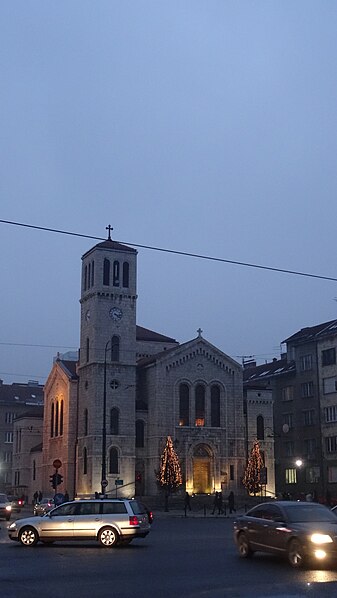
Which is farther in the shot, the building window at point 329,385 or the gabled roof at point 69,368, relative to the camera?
the gabled roof at point 69,368

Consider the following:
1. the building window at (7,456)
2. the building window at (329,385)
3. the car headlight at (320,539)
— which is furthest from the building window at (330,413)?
the car headlight at (320,539)

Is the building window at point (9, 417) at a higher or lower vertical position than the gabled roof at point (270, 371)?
lower

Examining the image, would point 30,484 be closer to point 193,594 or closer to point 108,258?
point 108,258

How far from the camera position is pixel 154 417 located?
72.4 metres

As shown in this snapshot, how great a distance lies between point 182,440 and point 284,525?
177 ft

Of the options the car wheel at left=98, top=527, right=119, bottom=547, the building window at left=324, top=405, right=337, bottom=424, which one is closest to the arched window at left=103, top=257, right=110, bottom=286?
the building window at left=324, top=405, right=337, bottom=424

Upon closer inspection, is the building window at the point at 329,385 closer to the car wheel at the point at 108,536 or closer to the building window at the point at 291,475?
the building window at the point at 291,475

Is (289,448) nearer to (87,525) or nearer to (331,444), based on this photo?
(331,444)

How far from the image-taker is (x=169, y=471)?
6888 centimetres

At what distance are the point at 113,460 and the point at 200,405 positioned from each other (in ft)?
32.5

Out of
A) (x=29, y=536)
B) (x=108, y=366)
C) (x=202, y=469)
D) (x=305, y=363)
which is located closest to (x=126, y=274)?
(x=108, y=366)

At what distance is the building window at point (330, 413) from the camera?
7375 centimetres

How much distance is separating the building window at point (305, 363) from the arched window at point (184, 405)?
39.8 ft

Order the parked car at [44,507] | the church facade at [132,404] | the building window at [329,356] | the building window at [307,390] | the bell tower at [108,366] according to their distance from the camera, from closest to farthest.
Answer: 1. the parked car at [44,507]
2. the bell tower at [108,366]
3. the church facade at [132,404]
4. the building window at [329,356]
5. the building window at [307,390]
